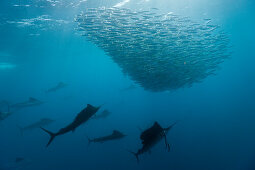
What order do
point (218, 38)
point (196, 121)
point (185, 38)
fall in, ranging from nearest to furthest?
point (185, 38) < point (218, 38) < point (196, 121)

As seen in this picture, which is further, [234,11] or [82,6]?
[234,11]

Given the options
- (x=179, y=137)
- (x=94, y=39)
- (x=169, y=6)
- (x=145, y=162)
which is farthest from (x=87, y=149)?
(x=169, y=6)

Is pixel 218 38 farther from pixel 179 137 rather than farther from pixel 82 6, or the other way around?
pixel 82 6

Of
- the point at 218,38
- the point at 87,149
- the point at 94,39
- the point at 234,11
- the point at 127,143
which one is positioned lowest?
the point at 87,149

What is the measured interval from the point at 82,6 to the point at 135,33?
297 inches

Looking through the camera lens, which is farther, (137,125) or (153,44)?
(137,125)

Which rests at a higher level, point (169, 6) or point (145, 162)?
point (169, 6)

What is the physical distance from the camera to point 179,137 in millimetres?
12945

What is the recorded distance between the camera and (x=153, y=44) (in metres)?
10.0

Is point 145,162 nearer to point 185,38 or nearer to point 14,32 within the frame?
point 185,38

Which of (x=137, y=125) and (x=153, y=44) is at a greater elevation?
(x=153, y=44)

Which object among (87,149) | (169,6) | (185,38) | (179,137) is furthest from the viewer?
(169,6)

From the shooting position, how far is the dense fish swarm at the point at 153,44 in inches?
399

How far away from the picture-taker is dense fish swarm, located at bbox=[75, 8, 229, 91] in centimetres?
1012
